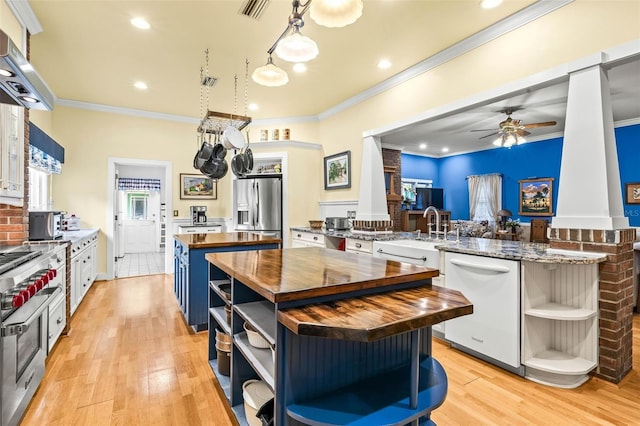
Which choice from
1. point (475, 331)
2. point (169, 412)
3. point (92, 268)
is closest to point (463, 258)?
point (475, 331)

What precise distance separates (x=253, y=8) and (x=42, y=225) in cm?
290

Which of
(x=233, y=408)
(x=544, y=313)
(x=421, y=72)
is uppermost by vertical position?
(x=421, y=72)

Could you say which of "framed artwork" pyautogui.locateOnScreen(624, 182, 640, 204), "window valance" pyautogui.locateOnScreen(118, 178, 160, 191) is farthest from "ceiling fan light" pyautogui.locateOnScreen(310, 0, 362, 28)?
"window valance" pyautogui.locateOnScreen(118, 178, 160, 191)

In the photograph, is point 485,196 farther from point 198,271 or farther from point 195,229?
point 198,271

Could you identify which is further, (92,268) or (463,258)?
(92,268)

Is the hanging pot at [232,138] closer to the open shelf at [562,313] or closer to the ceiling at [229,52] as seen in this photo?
the ceiling at [229,52]

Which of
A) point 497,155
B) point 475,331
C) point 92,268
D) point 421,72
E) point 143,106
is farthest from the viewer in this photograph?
point 497,155

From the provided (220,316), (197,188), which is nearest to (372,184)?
(220,316)

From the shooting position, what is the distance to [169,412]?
1831mm

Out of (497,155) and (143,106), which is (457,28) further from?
(497,155)

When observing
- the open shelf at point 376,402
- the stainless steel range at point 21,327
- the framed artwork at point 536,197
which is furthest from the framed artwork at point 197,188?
the framed artwork at point 536,197

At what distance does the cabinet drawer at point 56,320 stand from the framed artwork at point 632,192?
8.06 m

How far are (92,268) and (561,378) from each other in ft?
18.2

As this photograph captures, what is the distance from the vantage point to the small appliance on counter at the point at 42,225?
9.85 feet
